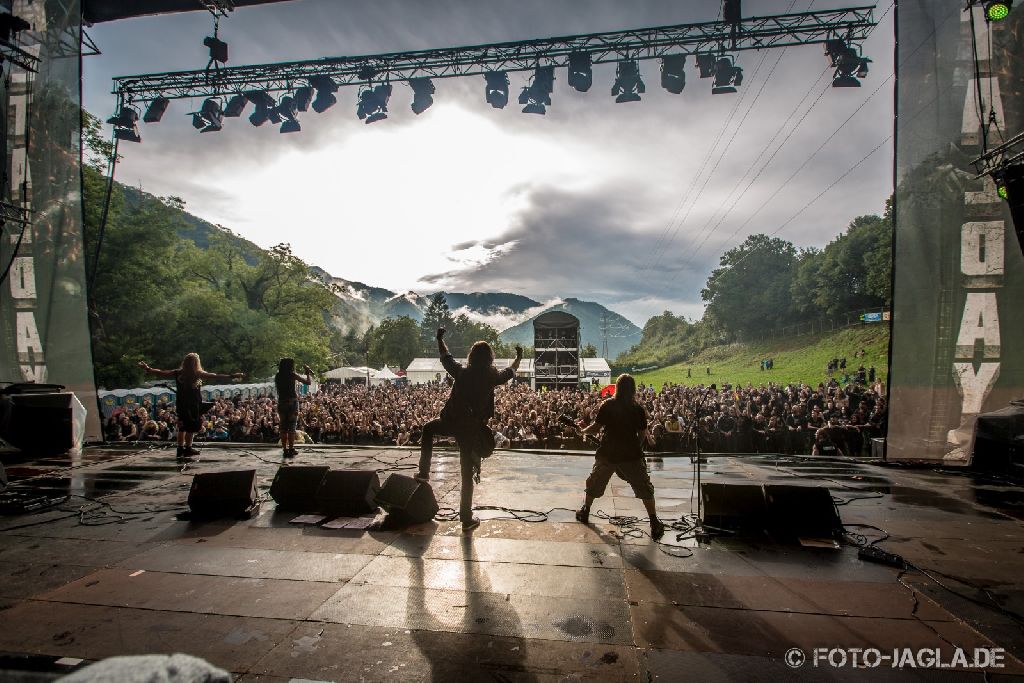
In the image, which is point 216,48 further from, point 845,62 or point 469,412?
point 845,62

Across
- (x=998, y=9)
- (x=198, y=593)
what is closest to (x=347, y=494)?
(x=198, y=593)

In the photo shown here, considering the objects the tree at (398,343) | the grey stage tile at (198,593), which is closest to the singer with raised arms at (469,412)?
the grey stage tile at (198,593)

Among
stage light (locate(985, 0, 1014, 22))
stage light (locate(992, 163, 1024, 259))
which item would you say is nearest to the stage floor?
stage light (locate(992, 163, 1024, 259))

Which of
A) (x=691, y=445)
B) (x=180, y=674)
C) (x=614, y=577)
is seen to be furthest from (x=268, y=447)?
(x=180, y=674)

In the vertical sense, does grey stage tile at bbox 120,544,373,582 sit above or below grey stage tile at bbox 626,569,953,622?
below

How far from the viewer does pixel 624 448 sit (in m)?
5.52

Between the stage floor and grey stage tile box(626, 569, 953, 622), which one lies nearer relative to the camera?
the stage floor

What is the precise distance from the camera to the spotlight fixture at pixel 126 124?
13828mm

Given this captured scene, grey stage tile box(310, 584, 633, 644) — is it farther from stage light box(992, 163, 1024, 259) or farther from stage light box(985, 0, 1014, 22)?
stage light box(985, 0, 1014, 22)

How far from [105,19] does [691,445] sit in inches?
754

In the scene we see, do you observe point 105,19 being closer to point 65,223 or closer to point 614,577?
point 65,223

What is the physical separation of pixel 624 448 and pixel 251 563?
12.9ft

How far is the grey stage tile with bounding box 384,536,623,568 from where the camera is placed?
4.73 meters

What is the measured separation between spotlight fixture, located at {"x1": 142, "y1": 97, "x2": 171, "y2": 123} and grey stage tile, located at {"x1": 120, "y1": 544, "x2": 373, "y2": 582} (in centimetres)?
1373
